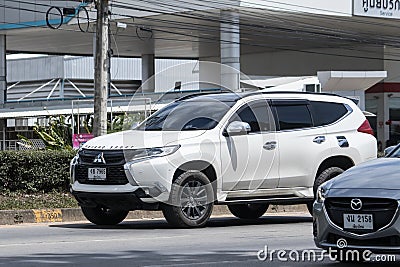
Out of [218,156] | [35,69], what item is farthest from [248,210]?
[35,69]

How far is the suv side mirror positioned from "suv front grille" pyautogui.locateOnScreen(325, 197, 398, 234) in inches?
210

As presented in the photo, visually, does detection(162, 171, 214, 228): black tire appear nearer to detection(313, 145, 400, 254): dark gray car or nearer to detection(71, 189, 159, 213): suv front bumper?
detection(71, 189, 159, 213): suv front bumper

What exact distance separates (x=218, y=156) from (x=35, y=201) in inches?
206

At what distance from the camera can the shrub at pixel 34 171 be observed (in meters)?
18.4

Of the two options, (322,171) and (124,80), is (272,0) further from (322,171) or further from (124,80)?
(124,80)

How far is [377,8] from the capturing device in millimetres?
45406

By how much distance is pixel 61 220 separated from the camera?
676 inches

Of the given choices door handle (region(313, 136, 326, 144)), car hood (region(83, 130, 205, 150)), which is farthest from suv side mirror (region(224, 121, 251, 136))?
door handle (region(313, 136, 326, 144))

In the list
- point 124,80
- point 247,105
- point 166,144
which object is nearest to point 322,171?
point 247,105

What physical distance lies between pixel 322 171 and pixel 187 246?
4.34 meters

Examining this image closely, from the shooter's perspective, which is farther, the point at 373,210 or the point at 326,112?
the point at 326,112

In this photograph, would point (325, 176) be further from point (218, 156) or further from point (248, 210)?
point (218, 156)

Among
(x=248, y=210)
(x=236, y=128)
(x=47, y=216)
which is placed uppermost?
(x=236, y=128)

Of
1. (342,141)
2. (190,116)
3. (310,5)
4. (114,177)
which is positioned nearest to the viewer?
(114,177)
